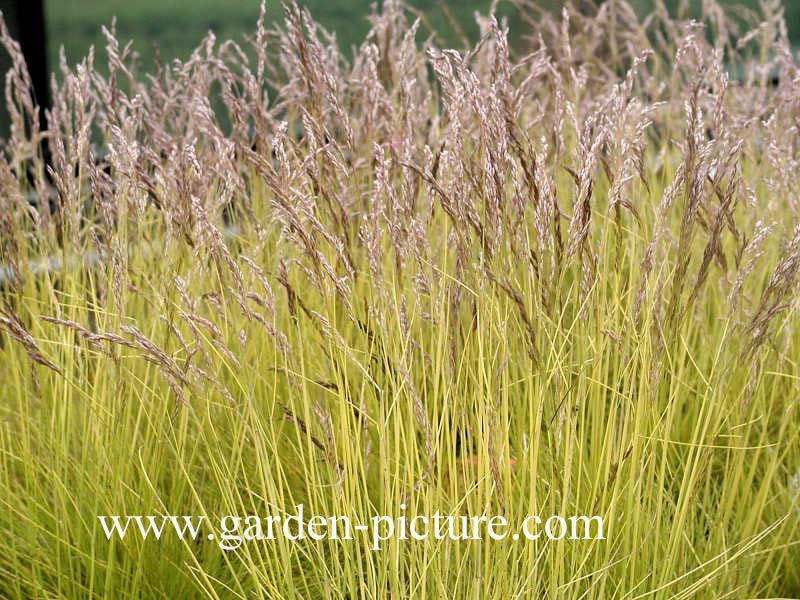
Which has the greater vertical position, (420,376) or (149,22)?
(149,22)

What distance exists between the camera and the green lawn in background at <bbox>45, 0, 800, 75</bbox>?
471 centimetres

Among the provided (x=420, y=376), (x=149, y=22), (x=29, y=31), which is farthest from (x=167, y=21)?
(x=420, y=376)

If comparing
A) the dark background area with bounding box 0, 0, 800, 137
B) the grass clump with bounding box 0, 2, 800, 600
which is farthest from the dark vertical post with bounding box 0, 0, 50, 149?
Answer: the grass clump with bounding box 0, 2, 800, 600

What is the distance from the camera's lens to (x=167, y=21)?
16.0ft

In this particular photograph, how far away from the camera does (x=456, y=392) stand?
1.52 metres

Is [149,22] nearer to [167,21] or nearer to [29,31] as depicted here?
[167,21]

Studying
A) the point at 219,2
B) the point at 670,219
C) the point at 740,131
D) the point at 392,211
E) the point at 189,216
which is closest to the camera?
the point at 392,211

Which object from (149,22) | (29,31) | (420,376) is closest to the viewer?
(420,376)

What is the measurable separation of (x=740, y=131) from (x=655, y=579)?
1196mm

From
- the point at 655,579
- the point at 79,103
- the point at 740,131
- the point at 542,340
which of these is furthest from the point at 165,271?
the point at 740,131

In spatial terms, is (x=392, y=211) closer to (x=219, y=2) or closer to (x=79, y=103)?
(x=79, y=103)

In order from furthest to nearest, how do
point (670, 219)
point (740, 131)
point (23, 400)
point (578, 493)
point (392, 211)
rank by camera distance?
point (670, 219) → point (740, 131) → point (23, 400) → point (578, 493) → point (392, 211)

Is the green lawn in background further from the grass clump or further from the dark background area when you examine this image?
the grass clump

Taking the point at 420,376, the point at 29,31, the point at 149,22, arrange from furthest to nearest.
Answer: the point at 149,22 < the point at 29,31 < the point at 420,376
